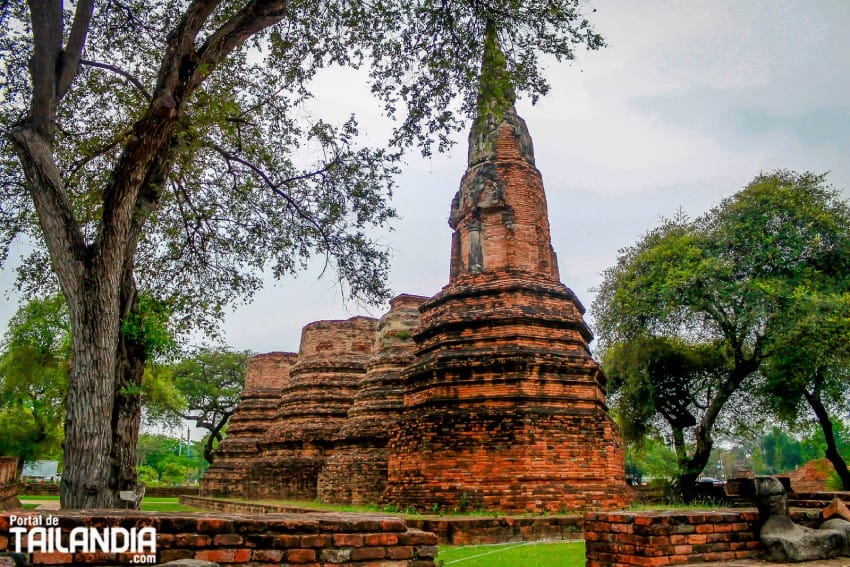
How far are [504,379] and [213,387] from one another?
27.0 m

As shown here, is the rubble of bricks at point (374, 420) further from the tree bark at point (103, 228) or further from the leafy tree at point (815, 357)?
the leafy tree at point (815, 357)

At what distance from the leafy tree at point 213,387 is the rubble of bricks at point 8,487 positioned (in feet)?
46.8

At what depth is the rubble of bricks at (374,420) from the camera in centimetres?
1398

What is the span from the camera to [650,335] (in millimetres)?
20359

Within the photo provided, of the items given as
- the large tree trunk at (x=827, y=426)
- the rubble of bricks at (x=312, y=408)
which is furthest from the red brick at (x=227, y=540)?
the large tree trunk at (x=827, y=426)

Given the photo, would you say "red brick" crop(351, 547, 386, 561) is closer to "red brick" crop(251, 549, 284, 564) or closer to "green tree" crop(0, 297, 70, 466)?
"red brick" crop(251, 549, 284, 564)

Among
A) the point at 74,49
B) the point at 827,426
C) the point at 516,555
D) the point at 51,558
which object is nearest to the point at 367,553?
the point at 51,558

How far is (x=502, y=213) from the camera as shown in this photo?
12156mm

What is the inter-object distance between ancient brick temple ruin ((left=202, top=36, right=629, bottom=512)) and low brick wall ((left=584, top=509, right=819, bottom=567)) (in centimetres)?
433

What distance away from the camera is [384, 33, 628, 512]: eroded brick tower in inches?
394

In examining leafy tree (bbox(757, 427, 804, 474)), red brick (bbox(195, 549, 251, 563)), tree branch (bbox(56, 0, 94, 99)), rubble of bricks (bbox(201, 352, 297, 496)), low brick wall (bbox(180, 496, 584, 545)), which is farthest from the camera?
leafy tree (bbox(757, 427, 804, 474))

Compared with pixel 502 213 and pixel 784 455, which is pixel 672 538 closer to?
pixel 502 213

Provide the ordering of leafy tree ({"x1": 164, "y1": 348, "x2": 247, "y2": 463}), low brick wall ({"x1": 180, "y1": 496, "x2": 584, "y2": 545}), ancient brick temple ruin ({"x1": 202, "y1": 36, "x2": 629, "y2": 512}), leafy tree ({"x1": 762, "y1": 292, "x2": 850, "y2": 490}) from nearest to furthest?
low brick wall ({"x1": 180, "y1": 496, "x2": 584, "y2": 545}) → ancient brick temple ruin ({"x1": 202, "y1": 36, "x2": 629, "y2": 512}) → leafy tree ({"x1": 762, "y1": 292, "x2": 850, "y2": 490}) → leafy tree ({"x1": 164, "y1": 348, "x2": 247, "y2": 463})

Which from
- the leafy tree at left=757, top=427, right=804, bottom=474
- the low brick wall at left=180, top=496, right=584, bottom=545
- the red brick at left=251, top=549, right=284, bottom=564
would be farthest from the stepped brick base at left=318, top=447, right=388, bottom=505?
the leafy tree at left=757, top=427, right=804, bottom=474
